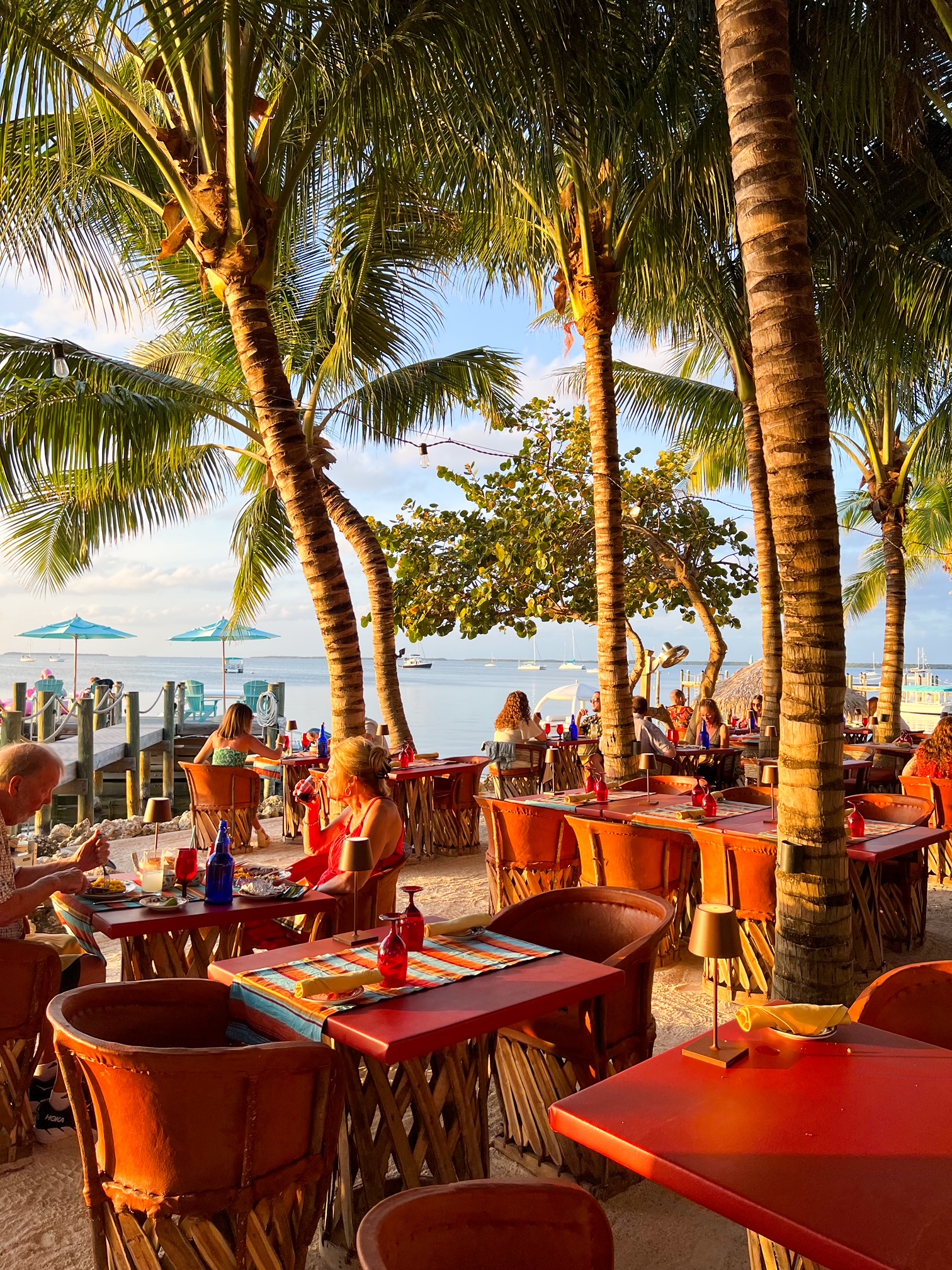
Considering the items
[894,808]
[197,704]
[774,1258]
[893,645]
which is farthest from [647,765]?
[197,704]

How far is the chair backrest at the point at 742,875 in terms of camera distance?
4797 millimetres

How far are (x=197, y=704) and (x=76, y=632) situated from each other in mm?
3534

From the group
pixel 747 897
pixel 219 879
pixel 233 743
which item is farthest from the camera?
pixel 233 743

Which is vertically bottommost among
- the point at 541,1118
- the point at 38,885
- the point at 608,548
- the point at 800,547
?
the point at 541,1118

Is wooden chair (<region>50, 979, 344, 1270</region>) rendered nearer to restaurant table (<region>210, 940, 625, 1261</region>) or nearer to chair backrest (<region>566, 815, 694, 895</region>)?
restaurant table (<region>210, 940, 625, 1261</region>)

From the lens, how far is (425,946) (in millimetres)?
3250

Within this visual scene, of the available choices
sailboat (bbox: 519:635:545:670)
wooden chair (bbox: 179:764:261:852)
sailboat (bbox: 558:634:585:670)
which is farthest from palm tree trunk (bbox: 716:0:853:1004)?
sailboat (bbox: 519:635:545:670)

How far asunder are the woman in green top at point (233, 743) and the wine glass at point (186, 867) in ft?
16.5

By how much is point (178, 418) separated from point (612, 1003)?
6.40m

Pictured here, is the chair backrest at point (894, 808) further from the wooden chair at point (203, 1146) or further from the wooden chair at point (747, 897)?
the wooden chair at point (203, 1146)

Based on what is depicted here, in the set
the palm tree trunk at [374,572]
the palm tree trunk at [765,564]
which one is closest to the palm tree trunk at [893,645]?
the palm tree trunk at [765,564]

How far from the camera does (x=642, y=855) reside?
5090 millimetres

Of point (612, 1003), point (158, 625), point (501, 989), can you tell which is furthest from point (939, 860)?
point (158, 625)

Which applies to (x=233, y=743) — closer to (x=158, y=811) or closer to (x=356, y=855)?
(x=158, y=811)
